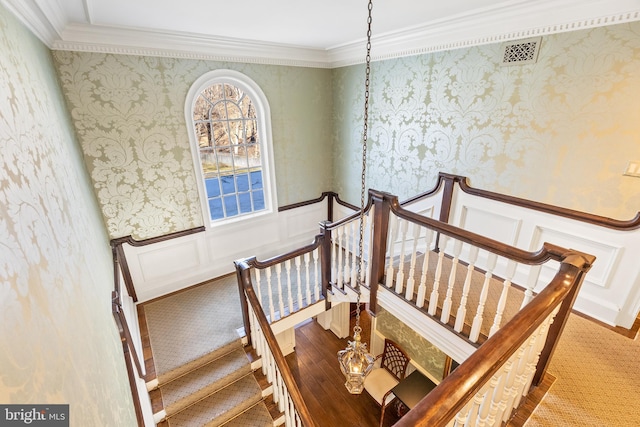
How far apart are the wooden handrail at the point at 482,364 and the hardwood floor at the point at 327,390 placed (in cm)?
356

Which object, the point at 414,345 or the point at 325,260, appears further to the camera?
the point at 414,345

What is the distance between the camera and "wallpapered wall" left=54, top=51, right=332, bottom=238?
2.89 meters

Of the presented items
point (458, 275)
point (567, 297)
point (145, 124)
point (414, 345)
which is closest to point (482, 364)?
point (567, 297)

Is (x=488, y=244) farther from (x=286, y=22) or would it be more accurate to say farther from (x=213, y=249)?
(x=213, y=249)

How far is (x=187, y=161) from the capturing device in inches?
140

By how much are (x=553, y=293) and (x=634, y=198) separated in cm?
155

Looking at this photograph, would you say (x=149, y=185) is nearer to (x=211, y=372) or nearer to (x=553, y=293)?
(x=211, y=372)

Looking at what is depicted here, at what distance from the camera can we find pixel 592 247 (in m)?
2.33

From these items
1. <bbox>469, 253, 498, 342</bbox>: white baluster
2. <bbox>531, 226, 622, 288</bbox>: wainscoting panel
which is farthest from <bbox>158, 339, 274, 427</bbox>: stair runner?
<bbox>531, 226, 622, 288</bbox>: wainscoting panel

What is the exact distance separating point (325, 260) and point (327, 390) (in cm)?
231

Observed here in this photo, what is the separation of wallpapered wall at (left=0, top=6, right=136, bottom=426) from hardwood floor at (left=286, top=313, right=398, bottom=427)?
9.30 ft

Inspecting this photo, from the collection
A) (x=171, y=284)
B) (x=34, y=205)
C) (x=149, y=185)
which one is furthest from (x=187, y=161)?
(x=34, y=205)

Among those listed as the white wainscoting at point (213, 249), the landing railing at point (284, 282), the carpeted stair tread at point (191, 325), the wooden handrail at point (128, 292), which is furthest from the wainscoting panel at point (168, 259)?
the landing railing at point (284, 282)

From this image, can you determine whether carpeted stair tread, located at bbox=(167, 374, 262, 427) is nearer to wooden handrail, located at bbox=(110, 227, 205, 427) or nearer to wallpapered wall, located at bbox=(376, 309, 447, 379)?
wooden handrail, located at bbox=(110, 227, 205, 427)
